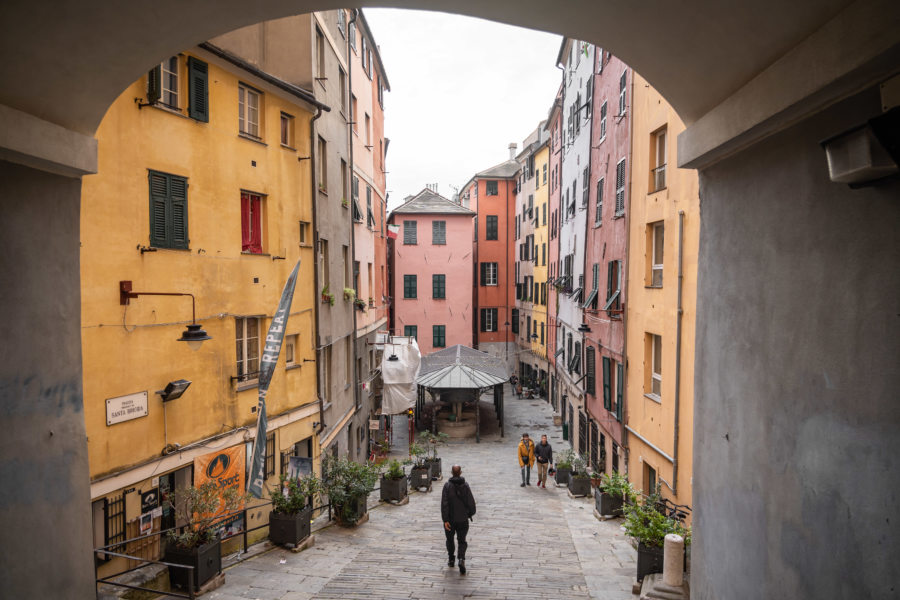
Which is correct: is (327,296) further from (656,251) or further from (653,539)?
(653,539)

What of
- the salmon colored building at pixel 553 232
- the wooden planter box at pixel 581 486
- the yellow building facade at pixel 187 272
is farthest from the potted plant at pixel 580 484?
→ the salmon colored building at pixel 553 232

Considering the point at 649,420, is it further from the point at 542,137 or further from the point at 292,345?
the point at 542,137

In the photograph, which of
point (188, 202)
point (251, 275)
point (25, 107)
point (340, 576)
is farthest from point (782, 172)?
point (251, 275)

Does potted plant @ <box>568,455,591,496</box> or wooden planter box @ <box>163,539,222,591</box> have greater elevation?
wooden planter box @ <box>163,539,222,591</box>

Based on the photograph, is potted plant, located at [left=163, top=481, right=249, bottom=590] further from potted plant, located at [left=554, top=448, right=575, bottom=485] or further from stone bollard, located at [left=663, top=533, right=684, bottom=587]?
potted plant, located at [left=554, top=448, right=575, bottom=485]

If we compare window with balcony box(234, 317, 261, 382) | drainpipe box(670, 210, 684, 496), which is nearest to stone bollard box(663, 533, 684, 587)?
drainpipe box(670, 210, 684, 496)

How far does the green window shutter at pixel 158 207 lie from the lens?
1105cm

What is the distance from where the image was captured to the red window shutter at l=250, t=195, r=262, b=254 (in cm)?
1416

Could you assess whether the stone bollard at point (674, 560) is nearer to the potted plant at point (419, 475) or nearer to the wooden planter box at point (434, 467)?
the potted plant at point (419, 475)

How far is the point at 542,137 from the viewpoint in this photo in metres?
41.4

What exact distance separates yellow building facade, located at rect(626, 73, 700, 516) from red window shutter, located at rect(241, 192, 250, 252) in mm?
9925

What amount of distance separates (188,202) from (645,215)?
35.7 feet

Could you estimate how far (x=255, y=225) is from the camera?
14.3 meters

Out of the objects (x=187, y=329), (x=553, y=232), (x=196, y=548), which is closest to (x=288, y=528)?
(x=196, y=548)
